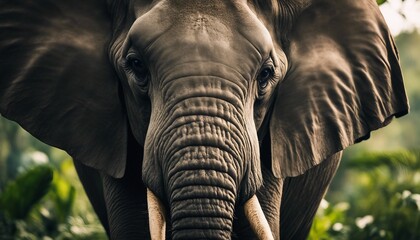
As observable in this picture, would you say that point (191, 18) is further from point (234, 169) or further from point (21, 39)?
point (21, 39)

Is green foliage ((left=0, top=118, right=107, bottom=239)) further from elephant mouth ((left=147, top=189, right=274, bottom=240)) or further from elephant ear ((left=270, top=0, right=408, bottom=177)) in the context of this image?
elephant mouth ((left=147, top=189, right=274, bottom=240))

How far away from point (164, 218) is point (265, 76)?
89 centimetres

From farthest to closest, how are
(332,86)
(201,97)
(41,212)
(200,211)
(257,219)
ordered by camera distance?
(41,212), (332,86), (257,219), (201,97), (200,211)

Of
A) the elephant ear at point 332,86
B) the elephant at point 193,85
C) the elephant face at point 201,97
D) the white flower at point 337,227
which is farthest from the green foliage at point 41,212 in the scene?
the elephant face at point 201,97

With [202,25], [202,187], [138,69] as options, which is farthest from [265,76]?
[202,187]

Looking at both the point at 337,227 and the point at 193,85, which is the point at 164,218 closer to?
the point at 193,85

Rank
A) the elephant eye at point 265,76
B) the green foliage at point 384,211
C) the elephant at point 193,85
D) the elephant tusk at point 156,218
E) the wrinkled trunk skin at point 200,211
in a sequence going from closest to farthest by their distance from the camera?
the wrinkled trunk skin at point 200,211
the elephant tusk at point 156,218
the elephant at point 193,85
the elephant eye at point 265,76
the green foliage at point 384,211

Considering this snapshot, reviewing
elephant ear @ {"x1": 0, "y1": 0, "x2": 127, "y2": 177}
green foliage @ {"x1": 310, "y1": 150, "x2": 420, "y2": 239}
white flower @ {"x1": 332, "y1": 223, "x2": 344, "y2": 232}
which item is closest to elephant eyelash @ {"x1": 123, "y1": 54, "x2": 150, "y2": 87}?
elephant ear @ {"x1": 0, "y1": 0, "x2": 127, "y2": 177}

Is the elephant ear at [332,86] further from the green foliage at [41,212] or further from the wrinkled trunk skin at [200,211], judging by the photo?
the green foliage at [41,212]

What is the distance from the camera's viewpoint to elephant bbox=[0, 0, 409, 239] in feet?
18.1

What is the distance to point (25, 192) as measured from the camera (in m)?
9.71

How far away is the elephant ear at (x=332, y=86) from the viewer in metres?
6.21

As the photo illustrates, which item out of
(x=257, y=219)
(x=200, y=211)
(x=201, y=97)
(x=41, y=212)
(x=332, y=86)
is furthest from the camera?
(x=41, y=212)

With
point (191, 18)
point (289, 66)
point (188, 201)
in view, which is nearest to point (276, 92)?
point (289, 66)
